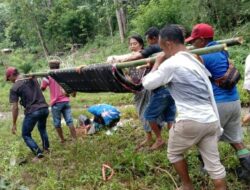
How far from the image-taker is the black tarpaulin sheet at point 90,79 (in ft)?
17.7

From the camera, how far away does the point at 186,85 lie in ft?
12.6

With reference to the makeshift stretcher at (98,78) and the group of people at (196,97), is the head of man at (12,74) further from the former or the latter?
the group of people at (196,97)

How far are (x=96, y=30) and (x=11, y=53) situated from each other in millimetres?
6200

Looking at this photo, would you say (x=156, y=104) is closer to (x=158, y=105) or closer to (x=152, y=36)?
(x=158, y=105)

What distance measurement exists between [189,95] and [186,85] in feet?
0.33

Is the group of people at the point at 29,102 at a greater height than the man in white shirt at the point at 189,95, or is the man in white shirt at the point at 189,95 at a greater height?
the man in white shirt at the point at 189,95

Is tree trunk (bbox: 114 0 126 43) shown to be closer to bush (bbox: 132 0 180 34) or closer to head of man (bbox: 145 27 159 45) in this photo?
bush (bbox: 132 0 180 34)

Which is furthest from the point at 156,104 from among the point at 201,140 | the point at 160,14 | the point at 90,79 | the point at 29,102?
the point at 160,14

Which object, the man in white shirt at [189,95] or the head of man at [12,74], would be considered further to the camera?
the head of man at [12,74]

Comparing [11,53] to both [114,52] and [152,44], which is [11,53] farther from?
[152,44]

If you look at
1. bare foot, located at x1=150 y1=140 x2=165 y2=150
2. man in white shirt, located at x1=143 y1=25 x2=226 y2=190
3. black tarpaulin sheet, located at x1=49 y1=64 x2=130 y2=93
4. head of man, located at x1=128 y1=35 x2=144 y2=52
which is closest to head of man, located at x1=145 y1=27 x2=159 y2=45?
head of man, located at x1=128 y1=35 x2=144 y2=52

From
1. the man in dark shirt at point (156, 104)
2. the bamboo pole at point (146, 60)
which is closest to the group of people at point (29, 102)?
the bamboo pole at point (146, 60)

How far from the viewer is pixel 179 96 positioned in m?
3.94

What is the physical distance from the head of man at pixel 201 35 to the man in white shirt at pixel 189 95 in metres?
0.51
